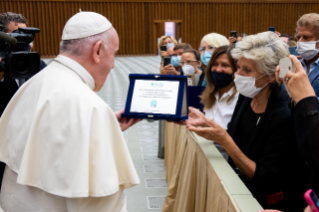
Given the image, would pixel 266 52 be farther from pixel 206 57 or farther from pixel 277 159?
pixel 206 57

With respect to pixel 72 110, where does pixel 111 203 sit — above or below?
below

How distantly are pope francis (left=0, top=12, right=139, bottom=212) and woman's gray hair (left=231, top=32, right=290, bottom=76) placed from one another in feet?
3.23

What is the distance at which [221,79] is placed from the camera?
9.96ft

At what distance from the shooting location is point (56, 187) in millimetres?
1357

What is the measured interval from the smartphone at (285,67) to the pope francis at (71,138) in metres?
0.79

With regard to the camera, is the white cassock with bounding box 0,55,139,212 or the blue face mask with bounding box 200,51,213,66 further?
the blue face mask with bounding box 200,51,213,66

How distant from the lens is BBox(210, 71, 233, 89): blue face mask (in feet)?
9.95

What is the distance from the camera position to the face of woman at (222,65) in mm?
3041

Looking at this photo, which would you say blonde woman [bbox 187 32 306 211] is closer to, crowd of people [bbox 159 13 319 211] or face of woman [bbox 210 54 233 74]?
crowd of people [bbox 159 13 319 211]

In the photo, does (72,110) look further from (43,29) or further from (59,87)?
(43,29)

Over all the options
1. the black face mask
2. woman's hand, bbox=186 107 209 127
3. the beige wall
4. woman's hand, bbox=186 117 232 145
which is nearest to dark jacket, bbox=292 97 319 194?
woman's hand, bbox=186 117 232 145

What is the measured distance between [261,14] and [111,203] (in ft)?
61.2

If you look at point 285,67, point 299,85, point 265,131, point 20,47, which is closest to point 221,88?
point 265,131

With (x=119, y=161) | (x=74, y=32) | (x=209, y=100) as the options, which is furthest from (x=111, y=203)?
(x=209, y=100)
